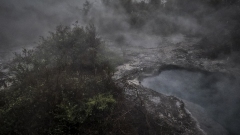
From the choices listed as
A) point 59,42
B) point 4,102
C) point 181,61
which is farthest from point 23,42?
point 181,61

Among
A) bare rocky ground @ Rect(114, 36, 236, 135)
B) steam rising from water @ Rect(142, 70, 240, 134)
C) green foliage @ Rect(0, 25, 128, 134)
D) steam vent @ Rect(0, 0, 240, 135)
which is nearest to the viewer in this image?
green foliage @ Rect(0, 25, 128, 134)

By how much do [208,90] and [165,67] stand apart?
5.71ft

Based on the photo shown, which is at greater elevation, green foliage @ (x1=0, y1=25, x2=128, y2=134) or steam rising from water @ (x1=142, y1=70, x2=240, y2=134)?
green foliage @ (x1=0, y1=25, x2=128, y2=134)

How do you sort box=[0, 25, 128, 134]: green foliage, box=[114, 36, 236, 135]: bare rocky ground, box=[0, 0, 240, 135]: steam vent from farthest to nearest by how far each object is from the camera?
box=[114, 36, 236, 135]: bare rocky ground → box=[0, 0, 240, 135]: steam vent → box=[0, 25, 128, 134]: green foliage

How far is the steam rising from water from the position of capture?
4.69 meters

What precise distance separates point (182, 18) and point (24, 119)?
10.4 meters

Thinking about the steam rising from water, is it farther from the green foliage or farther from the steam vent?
the green foliage

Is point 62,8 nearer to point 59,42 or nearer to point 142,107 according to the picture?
point 59,42

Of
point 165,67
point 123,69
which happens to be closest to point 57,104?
point 123,69

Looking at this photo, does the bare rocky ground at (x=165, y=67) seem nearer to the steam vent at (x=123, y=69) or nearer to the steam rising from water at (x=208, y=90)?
the steam vent at (x=123, y=69)

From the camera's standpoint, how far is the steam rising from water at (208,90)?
469 centimetres

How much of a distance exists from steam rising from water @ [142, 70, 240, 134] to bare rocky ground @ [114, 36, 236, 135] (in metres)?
0.27

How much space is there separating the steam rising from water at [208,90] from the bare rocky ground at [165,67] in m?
0.27

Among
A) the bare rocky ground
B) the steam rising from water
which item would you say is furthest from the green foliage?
the steam rising from water
